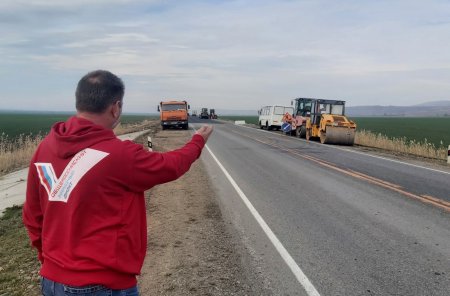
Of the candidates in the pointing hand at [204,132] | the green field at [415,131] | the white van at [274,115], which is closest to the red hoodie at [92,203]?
the pointing hand at [204,132]

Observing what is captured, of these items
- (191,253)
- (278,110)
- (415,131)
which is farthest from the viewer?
(415,131)

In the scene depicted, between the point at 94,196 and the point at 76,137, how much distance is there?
303 millimetres

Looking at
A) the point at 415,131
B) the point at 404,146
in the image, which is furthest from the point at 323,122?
the point at 415,131

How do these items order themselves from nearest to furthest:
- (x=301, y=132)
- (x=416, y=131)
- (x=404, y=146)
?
(x=404, y=146) < (x=301, y=132) < (x=416, y=131)

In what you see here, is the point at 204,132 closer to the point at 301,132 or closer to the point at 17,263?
the point at 17,263

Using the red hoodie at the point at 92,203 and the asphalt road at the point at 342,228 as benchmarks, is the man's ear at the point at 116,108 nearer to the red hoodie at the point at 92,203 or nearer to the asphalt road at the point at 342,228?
the red hoodie at the point at 92,203

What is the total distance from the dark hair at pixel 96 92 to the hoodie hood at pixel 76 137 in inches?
3.2

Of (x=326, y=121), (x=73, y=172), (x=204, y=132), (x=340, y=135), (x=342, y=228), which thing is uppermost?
(x=204, y=132)

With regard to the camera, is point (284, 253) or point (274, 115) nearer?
point (284, 253)

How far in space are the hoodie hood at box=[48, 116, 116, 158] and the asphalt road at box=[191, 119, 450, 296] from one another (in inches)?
127

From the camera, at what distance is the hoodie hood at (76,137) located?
226 centimetres

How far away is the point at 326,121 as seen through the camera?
26891 millimetres

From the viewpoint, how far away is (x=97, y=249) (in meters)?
2.22

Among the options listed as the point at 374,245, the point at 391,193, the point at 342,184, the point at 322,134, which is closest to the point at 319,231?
the point at 374,245
